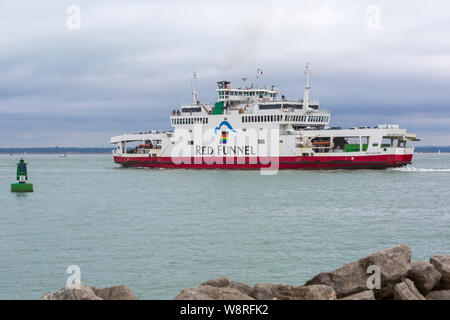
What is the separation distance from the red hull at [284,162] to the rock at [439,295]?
4390 cm

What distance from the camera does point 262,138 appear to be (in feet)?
190

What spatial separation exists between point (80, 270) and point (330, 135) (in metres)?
42.6

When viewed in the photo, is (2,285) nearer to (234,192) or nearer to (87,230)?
(87,230)


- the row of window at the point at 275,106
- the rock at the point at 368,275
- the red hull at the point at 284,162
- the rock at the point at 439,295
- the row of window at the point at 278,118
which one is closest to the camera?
the rock at the point at 439,295

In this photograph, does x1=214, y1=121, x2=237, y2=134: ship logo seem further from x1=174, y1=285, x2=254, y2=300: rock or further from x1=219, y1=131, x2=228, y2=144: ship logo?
x1=174, y1=285, x2=254, y2=300: rock

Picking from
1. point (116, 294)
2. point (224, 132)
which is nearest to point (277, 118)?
point (224, 132)

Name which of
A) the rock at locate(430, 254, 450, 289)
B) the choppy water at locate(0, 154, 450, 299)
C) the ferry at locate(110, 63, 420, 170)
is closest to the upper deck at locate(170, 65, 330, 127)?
the ferry at locate(110, 63, 420, 170)

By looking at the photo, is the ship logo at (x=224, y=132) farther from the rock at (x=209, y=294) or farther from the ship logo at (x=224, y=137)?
the rock at (x=209, y=294)

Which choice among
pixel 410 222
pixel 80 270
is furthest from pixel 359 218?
pixel 80 270

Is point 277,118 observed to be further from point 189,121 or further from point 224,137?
point 189,121

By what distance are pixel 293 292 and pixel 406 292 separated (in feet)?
6.61

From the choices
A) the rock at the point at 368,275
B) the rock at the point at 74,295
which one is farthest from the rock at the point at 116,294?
the rock at the point at 368,275

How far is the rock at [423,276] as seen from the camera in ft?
35.1

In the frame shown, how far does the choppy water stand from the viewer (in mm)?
15523
